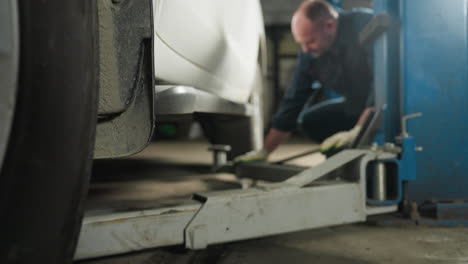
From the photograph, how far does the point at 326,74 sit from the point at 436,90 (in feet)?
4.15

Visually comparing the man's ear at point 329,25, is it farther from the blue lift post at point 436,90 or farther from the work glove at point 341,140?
the blue lift post at point 436,90

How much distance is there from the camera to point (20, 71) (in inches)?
19.4

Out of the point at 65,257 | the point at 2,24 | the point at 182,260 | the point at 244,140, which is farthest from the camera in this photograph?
the point at 244,140

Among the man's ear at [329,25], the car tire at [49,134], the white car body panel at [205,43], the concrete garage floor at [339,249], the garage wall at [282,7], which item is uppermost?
the garage wall at [282,7]

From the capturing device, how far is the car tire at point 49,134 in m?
0.50

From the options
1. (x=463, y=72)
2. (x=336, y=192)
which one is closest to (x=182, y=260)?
(x=336, y=192)

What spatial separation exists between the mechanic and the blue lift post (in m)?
0.85

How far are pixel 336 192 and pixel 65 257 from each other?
80cm

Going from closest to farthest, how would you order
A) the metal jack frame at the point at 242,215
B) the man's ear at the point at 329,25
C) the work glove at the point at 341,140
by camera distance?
the metal jack frame at the point at 242,215, the work glove at the point at 341,140, the man's ear at the point at 329,25

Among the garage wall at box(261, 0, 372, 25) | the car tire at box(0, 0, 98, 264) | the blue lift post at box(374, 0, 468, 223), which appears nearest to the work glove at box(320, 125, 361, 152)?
the blue lift post at box(374, 0, 468, 223)

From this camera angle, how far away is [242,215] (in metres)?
1.03

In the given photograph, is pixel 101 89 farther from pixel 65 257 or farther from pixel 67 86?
pixel 65 257

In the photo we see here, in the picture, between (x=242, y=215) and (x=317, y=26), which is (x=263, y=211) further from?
(x=317, y=26)

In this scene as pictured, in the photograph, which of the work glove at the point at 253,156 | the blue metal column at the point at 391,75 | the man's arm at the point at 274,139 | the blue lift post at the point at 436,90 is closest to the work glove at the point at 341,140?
the blue metal column at the point at 391,75
